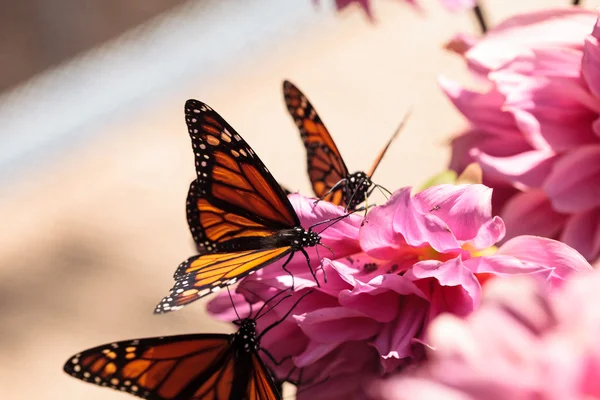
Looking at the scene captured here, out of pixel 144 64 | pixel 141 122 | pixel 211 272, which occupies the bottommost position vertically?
pixel 141 122

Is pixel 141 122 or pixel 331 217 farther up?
pixel 331 217

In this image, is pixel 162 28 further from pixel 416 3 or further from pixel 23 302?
pixel 416 3

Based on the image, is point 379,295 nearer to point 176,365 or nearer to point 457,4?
point 176,365

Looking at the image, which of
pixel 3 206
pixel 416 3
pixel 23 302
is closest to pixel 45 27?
pixel 3 206

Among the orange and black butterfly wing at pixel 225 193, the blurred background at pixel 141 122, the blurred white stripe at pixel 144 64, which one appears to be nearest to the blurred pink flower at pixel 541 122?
the orange and black butterfly wing at pixel 225 193

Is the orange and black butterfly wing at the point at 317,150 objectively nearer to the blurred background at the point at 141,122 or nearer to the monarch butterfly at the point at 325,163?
the monarch butterfly at the point at 325,163

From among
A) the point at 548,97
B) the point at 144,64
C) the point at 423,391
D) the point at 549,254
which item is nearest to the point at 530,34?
the point at 548,97

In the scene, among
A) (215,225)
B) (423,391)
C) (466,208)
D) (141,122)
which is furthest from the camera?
(141,122)

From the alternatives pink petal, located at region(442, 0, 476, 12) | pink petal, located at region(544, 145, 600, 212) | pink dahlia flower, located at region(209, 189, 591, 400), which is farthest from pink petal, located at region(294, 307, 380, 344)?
pink petal, located at region(442, 0, 476, 12)
